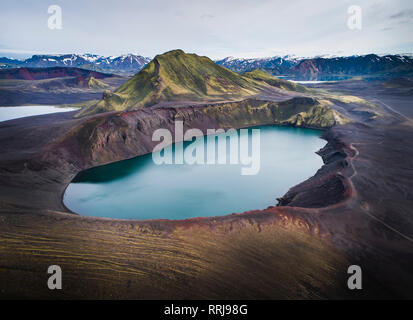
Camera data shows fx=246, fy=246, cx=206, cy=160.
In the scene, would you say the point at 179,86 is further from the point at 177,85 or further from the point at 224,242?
the point at 224,242

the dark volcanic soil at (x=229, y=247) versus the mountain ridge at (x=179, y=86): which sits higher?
the mountain ridge at (x=179, y=86)

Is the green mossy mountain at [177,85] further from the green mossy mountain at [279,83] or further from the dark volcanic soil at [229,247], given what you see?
the dark volcanic soil at [229,247]

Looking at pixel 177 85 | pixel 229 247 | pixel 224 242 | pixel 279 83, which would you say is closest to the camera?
pixel 229 247

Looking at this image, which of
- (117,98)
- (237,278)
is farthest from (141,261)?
(117,98)

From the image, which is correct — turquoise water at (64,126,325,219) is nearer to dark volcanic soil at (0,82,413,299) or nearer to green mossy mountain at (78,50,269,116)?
dark volcanic soil at (0,82,413,299)

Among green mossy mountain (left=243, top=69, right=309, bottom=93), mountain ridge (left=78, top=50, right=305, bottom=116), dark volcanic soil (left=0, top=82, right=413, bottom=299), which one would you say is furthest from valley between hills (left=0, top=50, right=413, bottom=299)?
green mossy mountain (left=243, top=69, right=309, bottom=93)

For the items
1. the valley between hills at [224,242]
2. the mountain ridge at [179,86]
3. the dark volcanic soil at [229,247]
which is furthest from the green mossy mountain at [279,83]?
the dark volcanic soil at [229,247]

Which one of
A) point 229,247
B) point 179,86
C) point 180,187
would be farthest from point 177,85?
point 229,247
